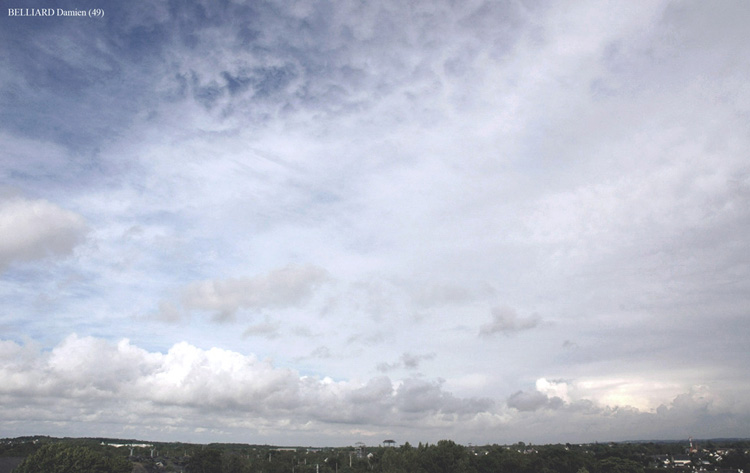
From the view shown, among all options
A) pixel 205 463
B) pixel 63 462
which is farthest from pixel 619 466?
pixel 205 463

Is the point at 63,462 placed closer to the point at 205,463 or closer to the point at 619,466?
the point at 205,463

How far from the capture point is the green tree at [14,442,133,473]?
225 ft

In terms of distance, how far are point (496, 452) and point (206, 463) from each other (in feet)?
256

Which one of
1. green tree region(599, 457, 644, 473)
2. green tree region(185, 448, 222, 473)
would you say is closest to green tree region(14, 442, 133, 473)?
green tree region(185, 448, 222, 473)

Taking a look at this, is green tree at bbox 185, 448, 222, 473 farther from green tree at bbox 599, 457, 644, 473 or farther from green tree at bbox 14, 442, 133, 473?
green tree at bbox 599, 457, 644, 473

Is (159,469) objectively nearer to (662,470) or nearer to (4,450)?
(4,450)

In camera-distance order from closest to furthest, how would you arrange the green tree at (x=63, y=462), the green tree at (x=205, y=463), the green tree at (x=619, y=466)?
the green tree at (x=63, y=462)
the green tree at (x=619, y=466)
the green tree at (x=205, y=463)

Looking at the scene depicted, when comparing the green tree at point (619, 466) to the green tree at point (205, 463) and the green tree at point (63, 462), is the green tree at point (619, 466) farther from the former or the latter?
the green tree at point (205, 463)

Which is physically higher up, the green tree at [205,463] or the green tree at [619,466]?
the green tree at [619,466]

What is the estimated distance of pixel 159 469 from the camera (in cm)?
12581

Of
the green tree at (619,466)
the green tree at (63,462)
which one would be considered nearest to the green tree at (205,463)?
the green tree at (63,462)

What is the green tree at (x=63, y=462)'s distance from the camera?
6862 centimetres

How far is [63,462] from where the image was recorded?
7081 centimetres

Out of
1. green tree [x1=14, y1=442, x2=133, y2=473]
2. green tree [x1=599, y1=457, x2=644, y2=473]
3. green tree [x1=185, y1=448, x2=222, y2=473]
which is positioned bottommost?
green tree [x1=185, y1=448, x2=222, y2=473]
